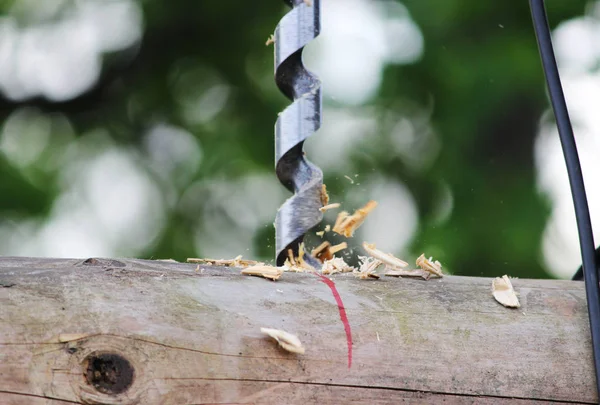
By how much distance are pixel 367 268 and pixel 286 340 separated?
0.17 meters

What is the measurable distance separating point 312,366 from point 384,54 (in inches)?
88.8

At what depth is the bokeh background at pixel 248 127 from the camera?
2.68 m

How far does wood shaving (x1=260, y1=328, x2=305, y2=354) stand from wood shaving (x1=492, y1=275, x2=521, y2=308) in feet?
0.75

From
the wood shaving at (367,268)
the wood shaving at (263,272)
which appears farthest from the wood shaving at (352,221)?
the wood shaving at (263,272)

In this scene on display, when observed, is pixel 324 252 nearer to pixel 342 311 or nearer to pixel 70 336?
pixel 342 311

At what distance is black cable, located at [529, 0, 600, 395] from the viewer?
0.76 m

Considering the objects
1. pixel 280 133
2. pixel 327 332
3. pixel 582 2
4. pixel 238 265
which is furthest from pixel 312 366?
pixel 582 2

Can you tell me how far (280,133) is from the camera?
3.31 ft

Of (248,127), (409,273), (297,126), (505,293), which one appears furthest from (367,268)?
(248,127)

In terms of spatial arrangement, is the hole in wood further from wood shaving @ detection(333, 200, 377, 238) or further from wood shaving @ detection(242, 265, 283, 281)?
wood shaving @ detection(333, 200, 377, 238)

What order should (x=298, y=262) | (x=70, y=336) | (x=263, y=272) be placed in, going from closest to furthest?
(x=70, y=336)
(x=263, y=272)
(x=298, y=262)

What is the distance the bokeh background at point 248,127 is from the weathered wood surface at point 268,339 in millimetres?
1818

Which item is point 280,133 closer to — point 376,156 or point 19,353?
point 19,353

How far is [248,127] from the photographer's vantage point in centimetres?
274
